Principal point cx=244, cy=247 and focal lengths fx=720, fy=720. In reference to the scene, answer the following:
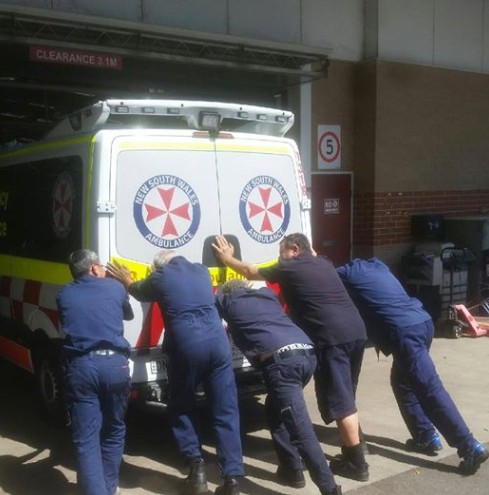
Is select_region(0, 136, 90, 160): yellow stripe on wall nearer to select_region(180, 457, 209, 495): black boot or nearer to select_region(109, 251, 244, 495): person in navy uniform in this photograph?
select_region(109, 251, 244, 495): person in navy uniform

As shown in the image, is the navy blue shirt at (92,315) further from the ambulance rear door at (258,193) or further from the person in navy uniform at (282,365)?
the ambulance rear door at (258,193)

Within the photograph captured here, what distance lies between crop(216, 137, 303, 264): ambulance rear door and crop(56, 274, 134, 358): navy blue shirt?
46.4 inches

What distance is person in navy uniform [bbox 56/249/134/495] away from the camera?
4391 millimetres

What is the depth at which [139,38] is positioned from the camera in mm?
8336

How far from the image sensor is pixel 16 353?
642 centimetres

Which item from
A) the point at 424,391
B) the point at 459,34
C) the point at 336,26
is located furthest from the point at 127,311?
the point at 459,34

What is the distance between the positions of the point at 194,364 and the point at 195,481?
782 mm

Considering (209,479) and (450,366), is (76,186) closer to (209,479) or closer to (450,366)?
(209,479)

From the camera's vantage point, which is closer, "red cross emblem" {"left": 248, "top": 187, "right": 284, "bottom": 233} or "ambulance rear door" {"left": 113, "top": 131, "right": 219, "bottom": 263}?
"ambulance rear door" {"left": 113, "top": 131, "right": 219, "bottom": 263}

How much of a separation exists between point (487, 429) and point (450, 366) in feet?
7.31

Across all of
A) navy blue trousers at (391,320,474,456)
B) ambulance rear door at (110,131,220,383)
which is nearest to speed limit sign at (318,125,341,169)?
ambulance rear door at (110,131,220,383)

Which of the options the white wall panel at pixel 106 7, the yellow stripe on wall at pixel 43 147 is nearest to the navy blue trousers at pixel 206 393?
the yellow stripe on wall at pixel 43 147

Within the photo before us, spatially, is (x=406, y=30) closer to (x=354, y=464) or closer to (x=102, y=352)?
(x=354, y=464)

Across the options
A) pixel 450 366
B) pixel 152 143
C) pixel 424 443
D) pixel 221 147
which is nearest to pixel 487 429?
Result: pixel 424 443
